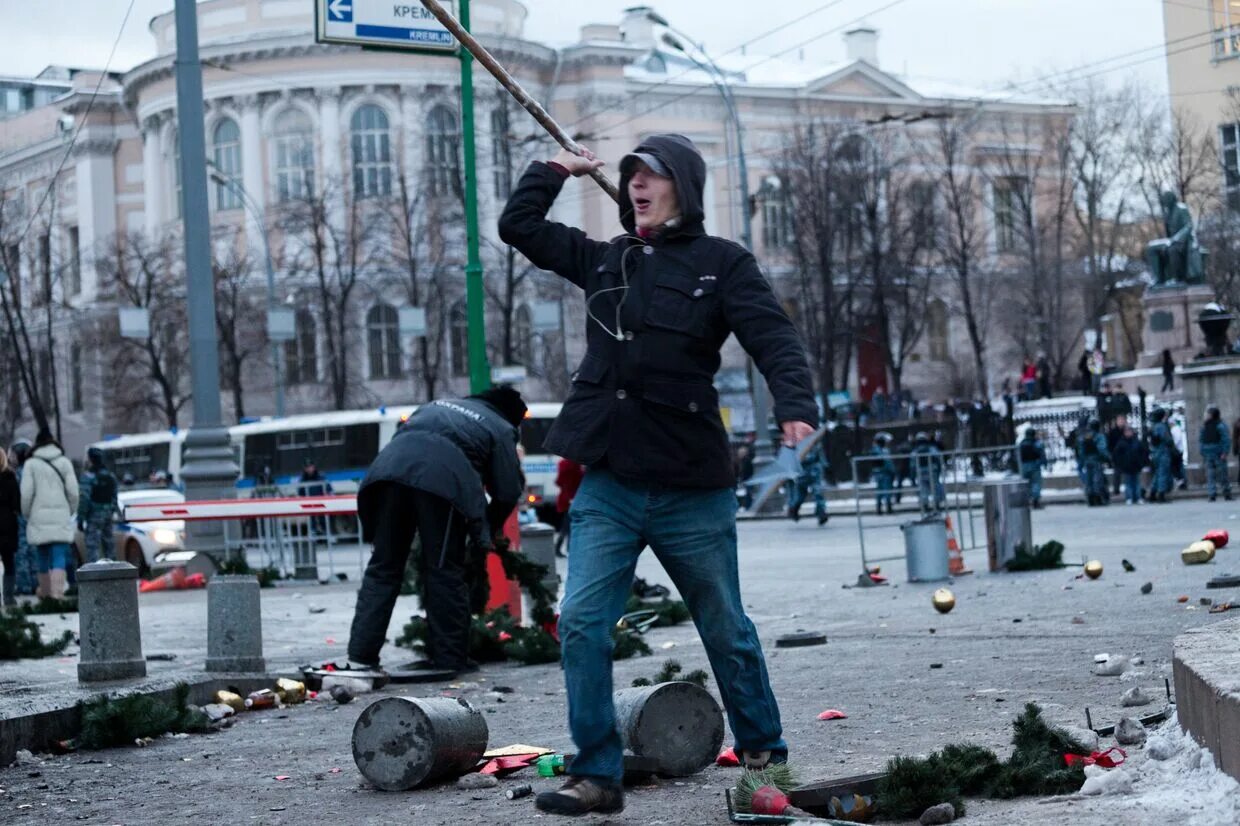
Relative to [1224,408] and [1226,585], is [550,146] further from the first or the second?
[1226,585]

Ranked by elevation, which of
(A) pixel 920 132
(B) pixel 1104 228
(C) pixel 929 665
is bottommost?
(C) pixel 929 665

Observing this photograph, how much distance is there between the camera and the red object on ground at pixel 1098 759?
549cm

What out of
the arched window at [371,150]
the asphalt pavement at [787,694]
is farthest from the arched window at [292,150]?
the asphalt pavement at [787,694]

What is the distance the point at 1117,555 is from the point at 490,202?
45376 mm

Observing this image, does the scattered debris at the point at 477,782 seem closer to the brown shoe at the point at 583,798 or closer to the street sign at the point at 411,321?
the brown shoe at the point at 583,798

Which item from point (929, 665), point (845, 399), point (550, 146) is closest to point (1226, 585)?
point (929, 665)

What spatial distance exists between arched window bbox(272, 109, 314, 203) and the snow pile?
195 feet

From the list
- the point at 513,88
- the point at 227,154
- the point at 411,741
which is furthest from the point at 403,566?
the point at 227,154

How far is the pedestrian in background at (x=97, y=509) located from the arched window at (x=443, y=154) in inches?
1313

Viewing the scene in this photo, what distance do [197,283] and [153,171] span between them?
52.3 metres

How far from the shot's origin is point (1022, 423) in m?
43.1

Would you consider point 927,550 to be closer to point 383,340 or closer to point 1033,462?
point 1033,462

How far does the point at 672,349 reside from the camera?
222 inches

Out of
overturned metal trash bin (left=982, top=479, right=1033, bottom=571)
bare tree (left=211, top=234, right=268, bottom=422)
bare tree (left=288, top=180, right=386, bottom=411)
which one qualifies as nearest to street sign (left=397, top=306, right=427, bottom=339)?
bare tree (left=211, top=234, right=268, bottom=422)
